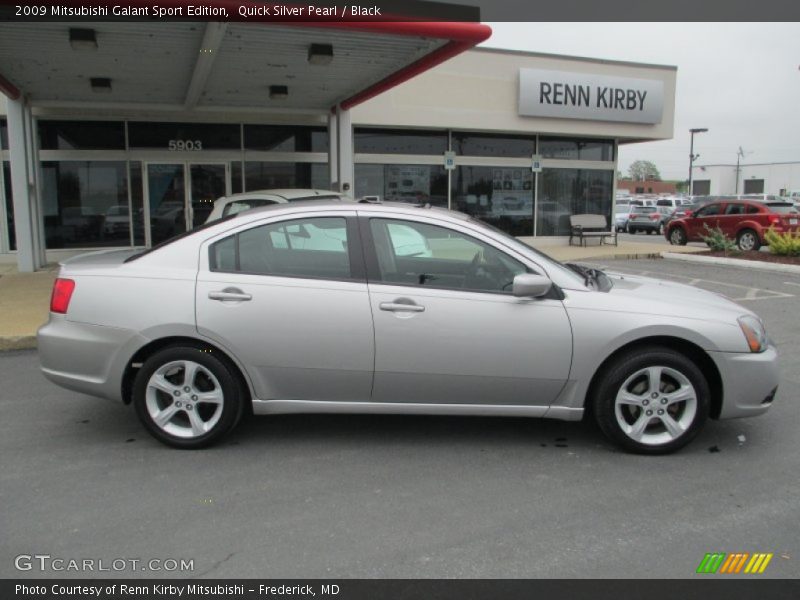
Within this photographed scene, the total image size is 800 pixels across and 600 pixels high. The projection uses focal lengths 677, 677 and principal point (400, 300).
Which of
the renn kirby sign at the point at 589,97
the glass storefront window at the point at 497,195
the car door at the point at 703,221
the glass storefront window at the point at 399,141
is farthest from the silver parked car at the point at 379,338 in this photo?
the car door at the point at 703,221

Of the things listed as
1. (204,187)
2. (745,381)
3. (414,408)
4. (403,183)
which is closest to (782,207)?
(403,183)

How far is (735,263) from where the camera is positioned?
49.6ft

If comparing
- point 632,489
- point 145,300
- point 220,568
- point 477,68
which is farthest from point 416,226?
point 477,68

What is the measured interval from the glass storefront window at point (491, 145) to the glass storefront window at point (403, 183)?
86 centimetres

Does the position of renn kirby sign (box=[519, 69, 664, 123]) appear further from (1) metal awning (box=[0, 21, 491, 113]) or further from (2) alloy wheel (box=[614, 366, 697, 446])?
(2) alloy wheel (box=[614, 366, 697, 446])

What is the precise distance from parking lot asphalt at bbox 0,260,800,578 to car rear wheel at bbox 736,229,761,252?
1569cm

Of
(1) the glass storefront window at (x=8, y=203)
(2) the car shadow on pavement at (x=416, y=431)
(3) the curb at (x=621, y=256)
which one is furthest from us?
(3) the curb at (x=621, y=256)

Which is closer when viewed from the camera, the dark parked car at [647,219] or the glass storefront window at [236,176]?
the glass storefront window at [236,176]

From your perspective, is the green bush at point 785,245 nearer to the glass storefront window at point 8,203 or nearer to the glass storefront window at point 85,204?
the glass storefront window at point 85,204

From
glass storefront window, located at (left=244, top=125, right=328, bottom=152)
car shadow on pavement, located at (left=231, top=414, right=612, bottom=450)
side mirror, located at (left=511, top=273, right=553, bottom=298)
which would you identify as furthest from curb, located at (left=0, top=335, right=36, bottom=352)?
glass storefront window, located at (left=244, top=125, right=328, bottom=152)

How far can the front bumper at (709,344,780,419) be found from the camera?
426cm

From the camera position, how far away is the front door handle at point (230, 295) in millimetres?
4270

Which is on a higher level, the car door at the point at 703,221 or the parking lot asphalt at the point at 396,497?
the car door at the point at 703,221

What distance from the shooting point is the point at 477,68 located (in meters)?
16.6
